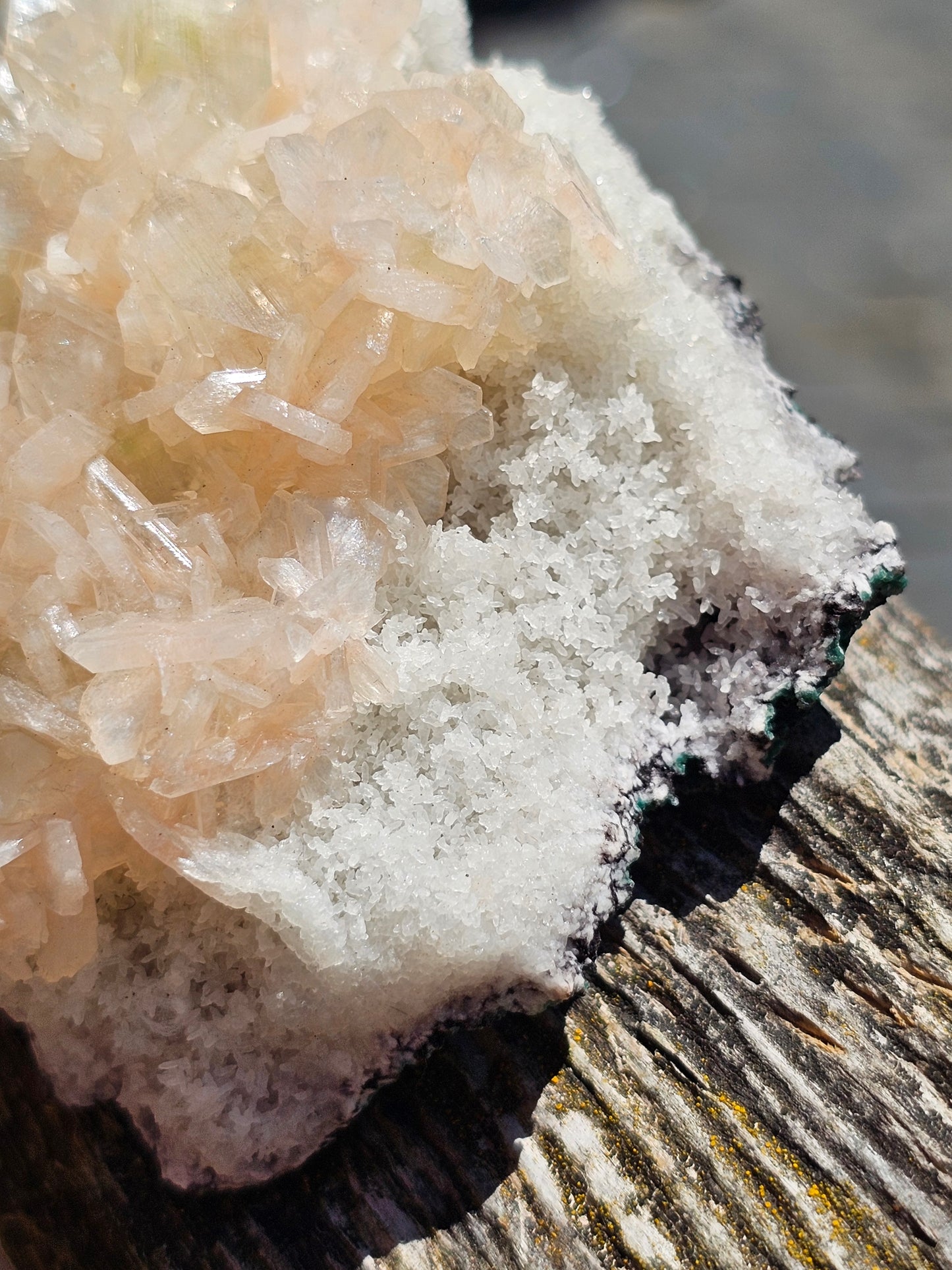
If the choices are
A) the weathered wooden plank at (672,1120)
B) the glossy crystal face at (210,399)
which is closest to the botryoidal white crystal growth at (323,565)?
the glossy crystal face at (210,399)

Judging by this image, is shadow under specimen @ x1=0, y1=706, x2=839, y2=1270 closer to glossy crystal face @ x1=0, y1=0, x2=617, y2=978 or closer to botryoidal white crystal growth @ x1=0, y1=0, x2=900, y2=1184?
botryoidal white crystal growth @ x1=0, y1=0, x2=900, y2=1184

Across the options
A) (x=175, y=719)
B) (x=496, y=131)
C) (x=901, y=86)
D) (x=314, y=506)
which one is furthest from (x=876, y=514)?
(x=175, y=719)

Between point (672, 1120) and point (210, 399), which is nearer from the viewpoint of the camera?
point (210, 399)

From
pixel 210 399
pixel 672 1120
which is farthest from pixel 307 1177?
pixel 210 399

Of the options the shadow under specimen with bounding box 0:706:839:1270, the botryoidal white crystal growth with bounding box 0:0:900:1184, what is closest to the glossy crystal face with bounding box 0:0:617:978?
the botryoidal white crystal growth with bounding box 0:0:900:1184

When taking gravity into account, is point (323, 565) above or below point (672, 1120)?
above

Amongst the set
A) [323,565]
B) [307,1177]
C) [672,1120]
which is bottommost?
[307,1177]

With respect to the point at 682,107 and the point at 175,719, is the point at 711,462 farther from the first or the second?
the point at 682,107

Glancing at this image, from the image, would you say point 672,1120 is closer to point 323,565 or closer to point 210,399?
point 323,565
